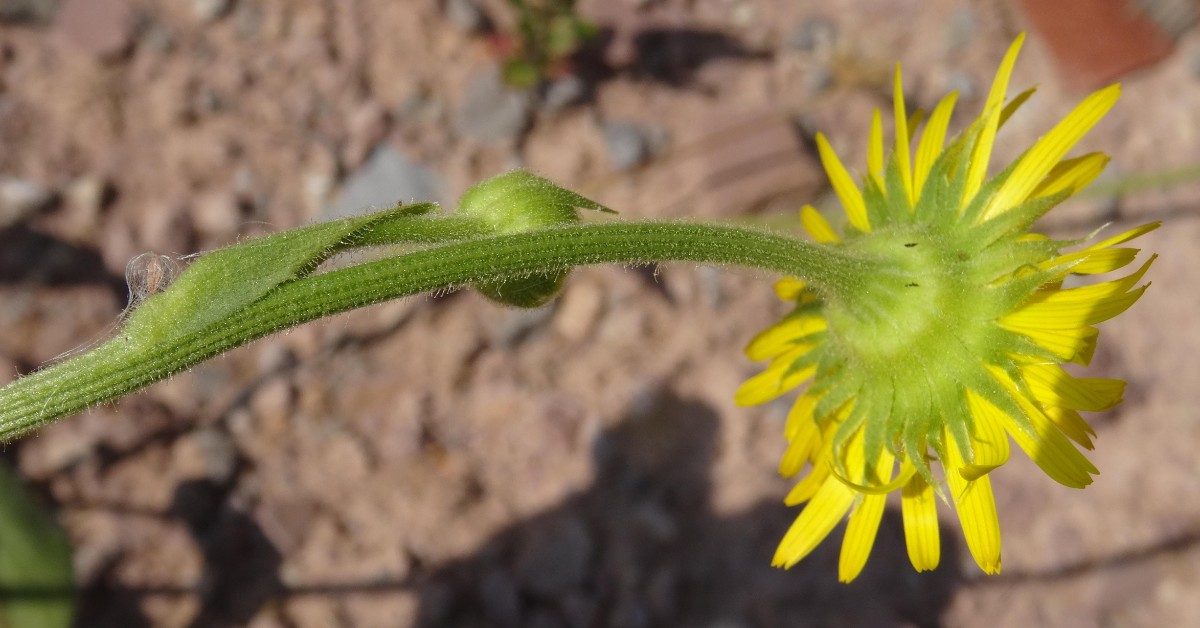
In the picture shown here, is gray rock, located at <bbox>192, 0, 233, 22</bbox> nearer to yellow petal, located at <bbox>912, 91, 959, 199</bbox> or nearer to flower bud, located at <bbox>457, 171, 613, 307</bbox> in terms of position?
flower bud, located at <bbox>457, 171, 613, 307</bbox>

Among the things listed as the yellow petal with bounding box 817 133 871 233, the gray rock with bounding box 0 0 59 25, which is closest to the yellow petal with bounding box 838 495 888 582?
the yellow petal with bounding box 817 133 871 233

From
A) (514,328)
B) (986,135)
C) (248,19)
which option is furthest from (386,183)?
(986,135)

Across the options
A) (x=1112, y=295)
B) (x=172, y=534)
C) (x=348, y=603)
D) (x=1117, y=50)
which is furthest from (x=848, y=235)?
(x=1117, y=50)

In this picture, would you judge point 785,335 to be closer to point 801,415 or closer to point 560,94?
point 801,415

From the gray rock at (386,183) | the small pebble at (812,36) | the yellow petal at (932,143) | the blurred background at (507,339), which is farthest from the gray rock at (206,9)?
the yellow petal at (932,143)

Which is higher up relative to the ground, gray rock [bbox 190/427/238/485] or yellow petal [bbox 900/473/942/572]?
gray rock [bbox 190/427/238/485]

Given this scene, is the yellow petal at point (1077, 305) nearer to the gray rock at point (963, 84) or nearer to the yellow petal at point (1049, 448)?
the yellow petal at point (1049, 448)
